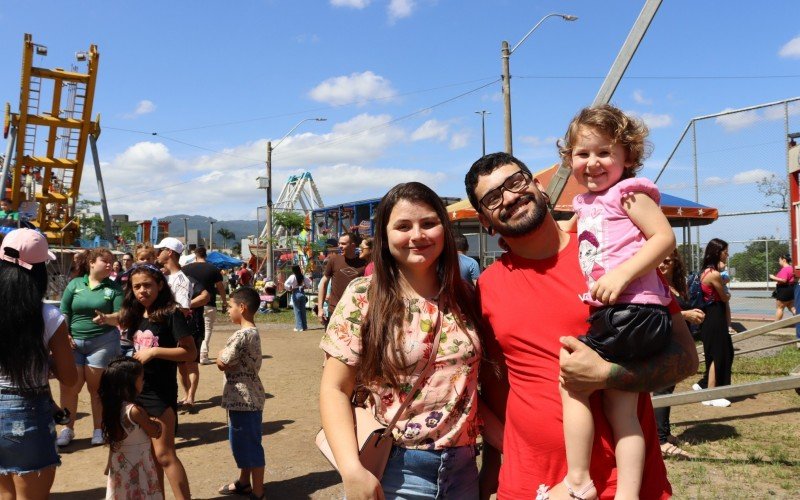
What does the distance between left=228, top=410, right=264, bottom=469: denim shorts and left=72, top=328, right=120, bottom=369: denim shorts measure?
7.44 feet

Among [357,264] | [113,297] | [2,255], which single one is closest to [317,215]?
[357,264]

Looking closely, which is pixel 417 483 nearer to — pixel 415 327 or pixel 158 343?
pixel 415 327

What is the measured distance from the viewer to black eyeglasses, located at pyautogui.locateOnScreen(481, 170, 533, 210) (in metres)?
2.16

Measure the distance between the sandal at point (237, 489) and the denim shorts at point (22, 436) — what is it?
1.80 m

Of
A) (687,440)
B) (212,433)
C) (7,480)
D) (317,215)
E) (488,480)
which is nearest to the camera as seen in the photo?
(488,480)

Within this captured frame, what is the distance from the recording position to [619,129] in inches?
84.4

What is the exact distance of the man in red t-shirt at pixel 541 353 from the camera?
199 cm

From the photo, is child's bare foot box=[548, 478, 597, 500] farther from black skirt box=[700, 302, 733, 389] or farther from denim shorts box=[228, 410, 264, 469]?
black skirt box=[700, 302, 733, 389]

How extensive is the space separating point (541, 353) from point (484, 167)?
0.67 meters

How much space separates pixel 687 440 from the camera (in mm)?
6344

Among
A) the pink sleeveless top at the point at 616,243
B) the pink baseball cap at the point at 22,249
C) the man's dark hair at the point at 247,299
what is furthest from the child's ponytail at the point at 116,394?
the pink sleeveless top at the point at 616,243

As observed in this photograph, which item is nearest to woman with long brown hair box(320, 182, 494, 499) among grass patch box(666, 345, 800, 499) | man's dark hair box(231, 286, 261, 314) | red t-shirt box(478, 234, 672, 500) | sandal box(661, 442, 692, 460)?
red t-shirt box(478, 234, 672, 500)

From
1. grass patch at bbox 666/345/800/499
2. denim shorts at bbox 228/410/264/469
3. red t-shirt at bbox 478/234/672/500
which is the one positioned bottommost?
grass patch at bbox 666/345/800/499

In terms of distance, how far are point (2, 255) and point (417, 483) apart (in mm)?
2732
